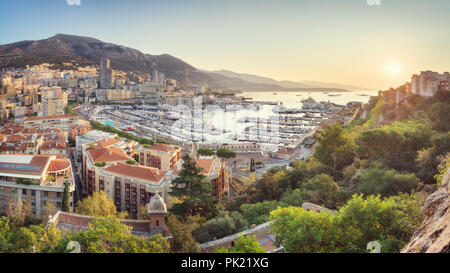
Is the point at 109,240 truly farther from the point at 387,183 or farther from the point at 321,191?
the point at 387,183

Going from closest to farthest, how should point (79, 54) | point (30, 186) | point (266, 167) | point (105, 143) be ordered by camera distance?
point (30, 186), point (105, 143), point (79, 54), point (266, 167)

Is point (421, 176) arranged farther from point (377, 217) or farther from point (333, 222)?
point (333, 222)

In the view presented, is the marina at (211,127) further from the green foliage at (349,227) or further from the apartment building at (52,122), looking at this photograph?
the green foliage at (349,227)

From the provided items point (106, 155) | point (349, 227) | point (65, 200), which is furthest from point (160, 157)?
point (349, 227)

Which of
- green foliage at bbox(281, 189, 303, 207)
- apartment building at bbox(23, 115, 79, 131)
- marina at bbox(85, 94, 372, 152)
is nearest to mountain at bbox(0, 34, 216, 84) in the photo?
green foliage at bbox(281, 189, 303, 207)

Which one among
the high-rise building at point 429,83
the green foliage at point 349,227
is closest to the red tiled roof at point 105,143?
the green foliage at point 349,227
